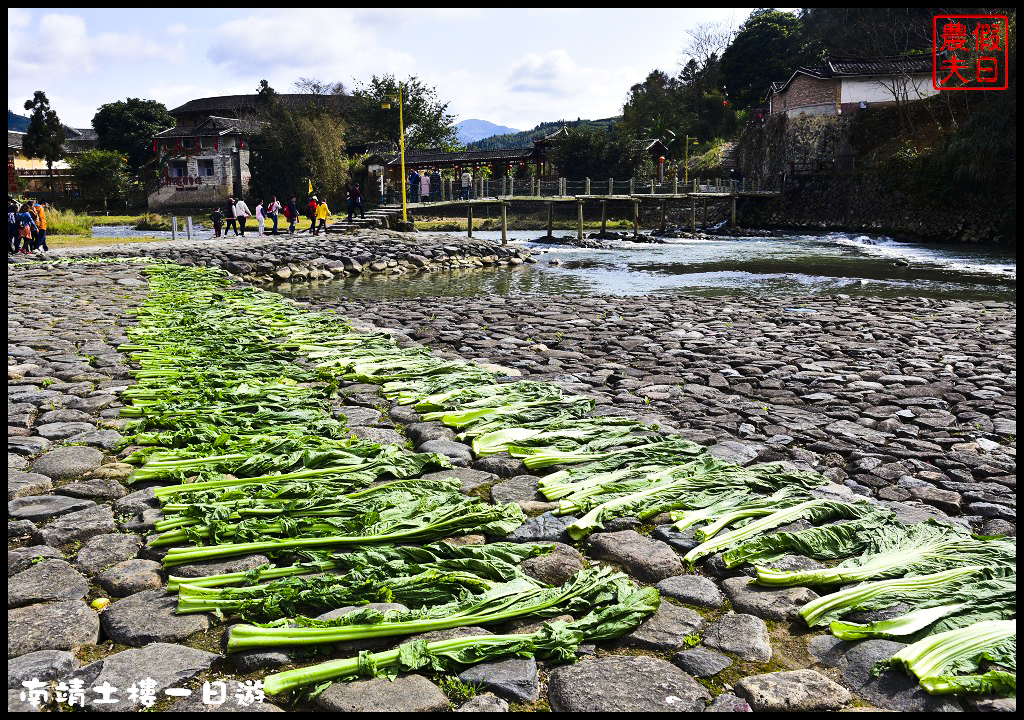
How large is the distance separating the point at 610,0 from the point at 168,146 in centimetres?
6946

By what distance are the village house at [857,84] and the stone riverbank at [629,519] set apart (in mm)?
48307

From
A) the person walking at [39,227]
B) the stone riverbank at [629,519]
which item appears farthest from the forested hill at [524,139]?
the stone riverbank at [629,519]

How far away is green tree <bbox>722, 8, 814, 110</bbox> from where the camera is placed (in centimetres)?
7088

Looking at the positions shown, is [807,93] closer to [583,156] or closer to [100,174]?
[583,156]

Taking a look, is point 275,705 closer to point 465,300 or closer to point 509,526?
point 509,526

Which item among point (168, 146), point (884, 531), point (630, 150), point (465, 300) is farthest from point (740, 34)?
point (884, 531)

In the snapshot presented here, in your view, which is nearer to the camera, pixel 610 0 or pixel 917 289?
pixel 610 0

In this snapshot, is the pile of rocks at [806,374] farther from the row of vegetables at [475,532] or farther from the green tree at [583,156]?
the green tree at [583,156]

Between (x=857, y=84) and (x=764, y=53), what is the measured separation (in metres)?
16.9

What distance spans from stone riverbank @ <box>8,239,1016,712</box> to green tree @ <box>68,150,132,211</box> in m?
52.2

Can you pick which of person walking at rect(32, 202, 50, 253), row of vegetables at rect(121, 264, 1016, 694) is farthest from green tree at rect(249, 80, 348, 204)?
row of vegetables at rect(121, 264, 1016, 694)

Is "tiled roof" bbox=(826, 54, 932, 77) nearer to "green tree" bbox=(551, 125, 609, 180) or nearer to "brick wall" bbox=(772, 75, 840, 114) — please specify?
"brick wall" bbox=(772, 75, 840, 114)

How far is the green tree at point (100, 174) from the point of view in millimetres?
58997

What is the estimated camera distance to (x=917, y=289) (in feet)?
68.4
